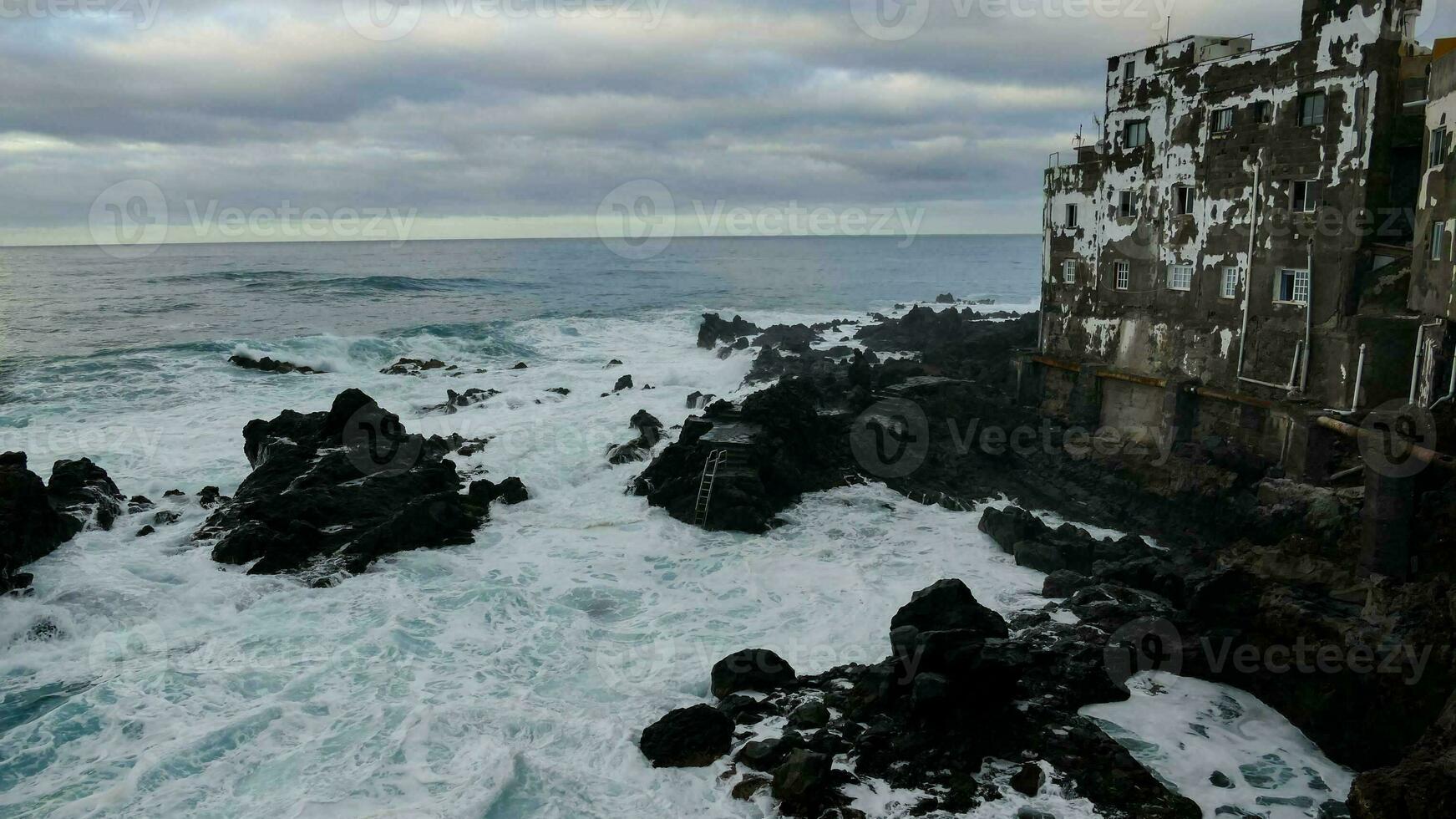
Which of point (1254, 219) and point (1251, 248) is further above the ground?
point (1254, 219)

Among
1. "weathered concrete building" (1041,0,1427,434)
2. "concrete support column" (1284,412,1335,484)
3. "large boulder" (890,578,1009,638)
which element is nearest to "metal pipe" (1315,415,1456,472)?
"concrete support column" (1284,412,1335,484)

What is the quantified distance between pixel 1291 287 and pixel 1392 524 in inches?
350

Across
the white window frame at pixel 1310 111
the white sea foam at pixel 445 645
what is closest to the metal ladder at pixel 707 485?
the white sea foam at pixel 445 645

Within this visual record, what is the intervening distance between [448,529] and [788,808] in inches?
467

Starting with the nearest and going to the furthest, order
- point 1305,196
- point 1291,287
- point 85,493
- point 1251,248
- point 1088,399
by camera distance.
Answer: point 85,493 → point 1305,196 → point 1291,287 → point 1251,248 → point 1088,399

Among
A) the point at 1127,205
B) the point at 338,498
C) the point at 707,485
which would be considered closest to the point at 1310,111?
the point at 1127,205

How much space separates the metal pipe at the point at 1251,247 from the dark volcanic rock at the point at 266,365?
34912mm

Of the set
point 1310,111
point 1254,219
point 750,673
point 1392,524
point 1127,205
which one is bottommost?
point 750,673

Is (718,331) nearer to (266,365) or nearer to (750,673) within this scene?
(266,365)

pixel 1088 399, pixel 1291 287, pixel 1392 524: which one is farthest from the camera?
pixel 1088 399

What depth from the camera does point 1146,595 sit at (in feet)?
52.3

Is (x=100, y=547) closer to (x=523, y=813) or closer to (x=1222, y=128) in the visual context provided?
(x=523, y=813)

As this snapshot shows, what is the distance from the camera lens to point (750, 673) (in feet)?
44.8

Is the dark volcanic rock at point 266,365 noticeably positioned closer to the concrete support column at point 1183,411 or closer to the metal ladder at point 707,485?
the metal ladder at point 707,485
